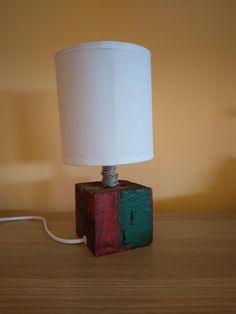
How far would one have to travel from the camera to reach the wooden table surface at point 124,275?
0.37 meters

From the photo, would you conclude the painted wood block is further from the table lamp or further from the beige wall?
the beige wall

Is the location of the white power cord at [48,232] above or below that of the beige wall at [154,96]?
below

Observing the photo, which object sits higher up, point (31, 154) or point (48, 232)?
point (31, 154)

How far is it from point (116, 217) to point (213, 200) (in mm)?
531

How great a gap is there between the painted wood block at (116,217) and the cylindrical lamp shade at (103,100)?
0.31ft

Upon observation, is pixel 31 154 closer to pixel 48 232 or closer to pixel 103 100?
pixel 48 232

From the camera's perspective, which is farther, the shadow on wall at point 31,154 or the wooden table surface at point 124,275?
the shadow on wall at point 31,154

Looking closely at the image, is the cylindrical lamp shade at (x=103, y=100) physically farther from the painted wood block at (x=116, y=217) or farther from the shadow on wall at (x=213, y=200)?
the shadow on wall at (x=213, y=200)

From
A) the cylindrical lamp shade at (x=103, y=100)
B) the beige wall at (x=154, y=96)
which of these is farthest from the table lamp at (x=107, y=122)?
the beige wall at (x=154, y=96)

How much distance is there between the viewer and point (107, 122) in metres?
0.49

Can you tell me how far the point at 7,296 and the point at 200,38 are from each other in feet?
3.15

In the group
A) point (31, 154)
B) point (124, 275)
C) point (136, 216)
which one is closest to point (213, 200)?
point (136, 216)

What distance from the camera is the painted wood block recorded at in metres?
0.53

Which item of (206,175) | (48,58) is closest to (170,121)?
(206,175)
